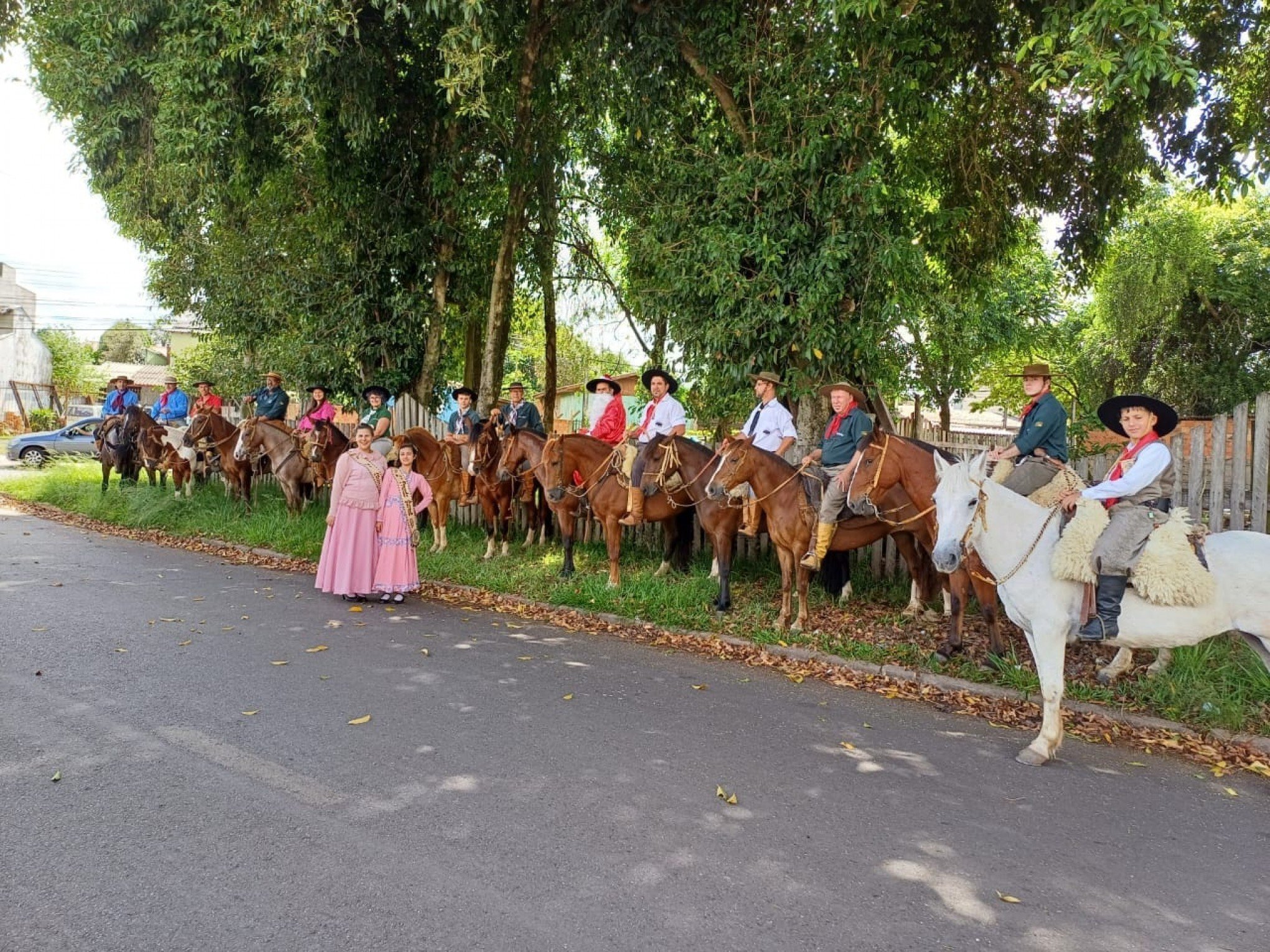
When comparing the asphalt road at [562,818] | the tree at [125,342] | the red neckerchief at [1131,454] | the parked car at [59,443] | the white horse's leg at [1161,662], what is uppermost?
the tree at [125,342]

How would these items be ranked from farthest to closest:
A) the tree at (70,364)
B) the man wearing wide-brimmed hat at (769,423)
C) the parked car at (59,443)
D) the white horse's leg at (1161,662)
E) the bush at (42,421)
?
the tree at (70,364), the bush at (42,421), the parked car at (59,443), the man wearing wide-brimmed hat at (769,423), the white horse's leg at (1161,662)

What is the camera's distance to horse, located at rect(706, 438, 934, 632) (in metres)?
8.51

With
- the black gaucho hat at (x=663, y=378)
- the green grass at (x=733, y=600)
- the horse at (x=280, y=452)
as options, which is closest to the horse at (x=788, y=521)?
the green grass at (x=733, y=600)

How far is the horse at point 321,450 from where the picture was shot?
1474 centimetres

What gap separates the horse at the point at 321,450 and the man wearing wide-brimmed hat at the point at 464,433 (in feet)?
7.31

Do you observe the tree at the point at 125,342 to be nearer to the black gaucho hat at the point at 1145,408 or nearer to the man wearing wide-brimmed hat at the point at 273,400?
the man wearing wide-brimmed hat at the point at 273,400

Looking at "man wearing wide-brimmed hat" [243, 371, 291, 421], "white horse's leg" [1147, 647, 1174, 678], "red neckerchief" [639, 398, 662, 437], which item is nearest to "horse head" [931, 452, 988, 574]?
"white horse's leg" [1147, 647, 1174, 678]

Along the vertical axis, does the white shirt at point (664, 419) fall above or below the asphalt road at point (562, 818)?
above

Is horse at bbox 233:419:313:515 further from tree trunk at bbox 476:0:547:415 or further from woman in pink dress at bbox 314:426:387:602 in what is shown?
woman in pink dress at bbox 314:426:387:602

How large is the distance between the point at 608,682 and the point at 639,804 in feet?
7.69

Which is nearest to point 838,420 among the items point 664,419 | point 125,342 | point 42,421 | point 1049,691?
point 664,419

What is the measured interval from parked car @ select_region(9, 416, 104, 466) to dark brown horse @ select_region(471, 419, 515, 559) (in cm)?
2215

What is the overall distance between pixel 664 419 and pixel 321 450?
7.37 meters

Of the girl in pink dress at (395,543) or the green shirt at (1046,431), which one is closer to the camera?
the green shirt at (1046,431)
